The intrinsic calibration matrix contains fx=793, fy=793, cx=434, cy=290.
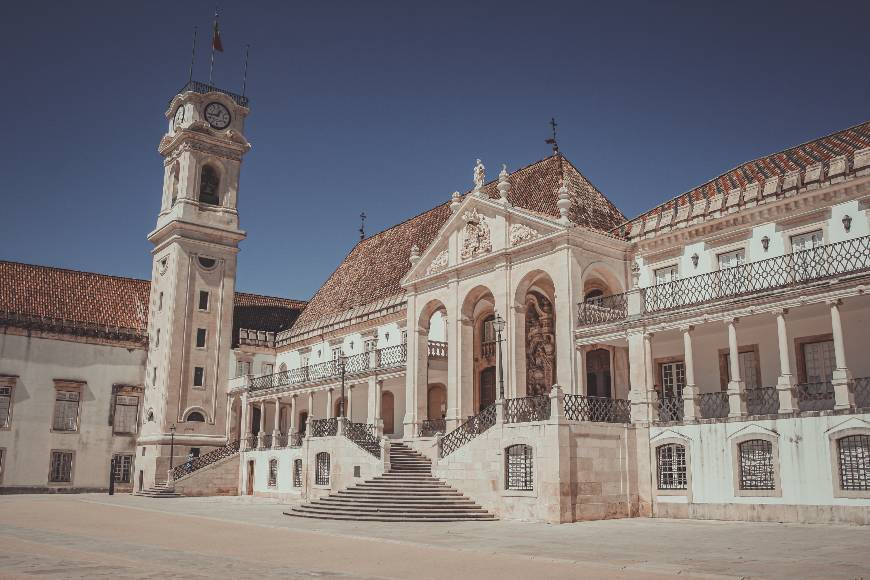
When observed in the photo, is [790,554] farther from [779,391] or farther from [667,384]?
[667,384]

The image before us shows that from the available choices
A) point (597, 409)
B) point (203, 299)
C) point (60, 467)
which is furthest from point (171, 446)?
point (597, 409)

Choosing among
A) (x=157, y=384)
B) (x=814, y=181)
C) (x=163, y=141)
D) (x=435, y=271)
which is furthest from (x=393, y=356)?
(x=163, y=141)

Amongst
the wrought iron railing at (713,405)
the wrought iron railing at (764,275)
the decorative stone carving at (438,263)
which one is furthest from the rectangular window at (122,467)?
the wrought iron railing at (713,405)

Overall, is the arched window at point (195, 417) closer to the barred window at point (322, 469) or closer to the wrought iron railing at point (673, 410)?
the barred window at point (322, 469)

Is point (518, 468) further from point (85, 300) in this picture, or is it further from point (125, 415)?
point (85, 300)

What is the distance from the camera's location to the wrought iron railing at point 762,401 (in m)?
20.9

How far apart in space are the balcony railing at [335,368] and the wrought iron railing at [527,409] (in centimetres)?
923

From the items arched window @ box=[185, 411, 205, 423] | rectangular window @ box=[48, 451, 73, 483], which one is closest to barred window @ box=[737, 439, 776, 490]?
arched window @ box=[185, 411, 205, 423]

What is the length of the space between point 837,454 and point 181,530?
48.7 ft

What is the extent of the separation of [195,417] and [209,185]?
1302 centimetres

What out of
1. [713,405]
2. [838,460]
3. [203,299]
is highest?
[203,299]

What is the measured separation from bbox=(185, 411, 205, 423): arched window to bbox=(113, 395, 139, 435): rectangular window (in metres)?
3.79

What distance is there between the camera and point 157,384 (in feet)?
138

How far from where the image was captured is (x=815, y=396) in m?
20.5
